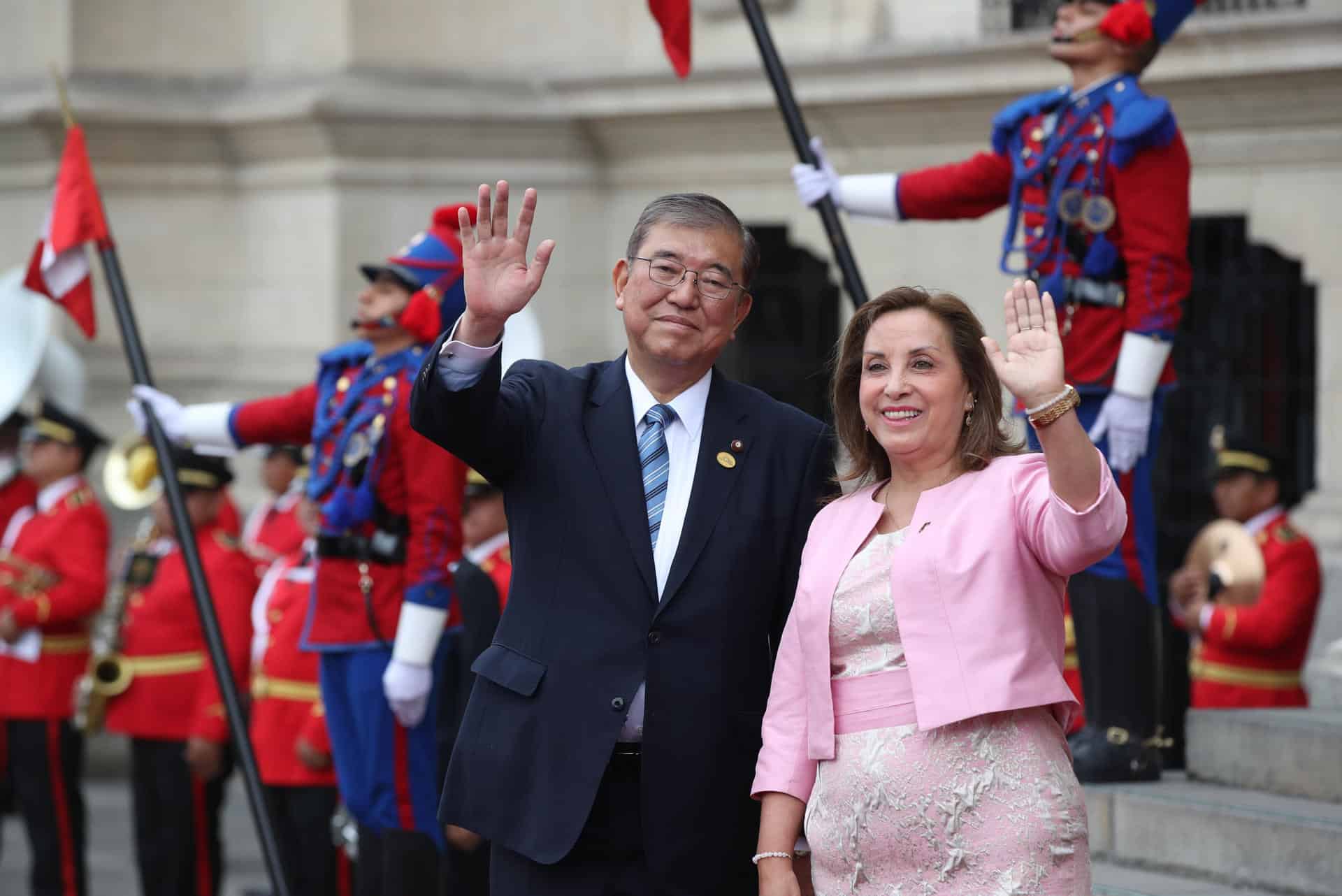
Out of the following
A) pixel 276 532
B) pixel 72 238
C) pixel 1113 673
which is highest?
pixel 72 238

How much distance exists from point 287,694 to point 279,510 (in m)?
1.69

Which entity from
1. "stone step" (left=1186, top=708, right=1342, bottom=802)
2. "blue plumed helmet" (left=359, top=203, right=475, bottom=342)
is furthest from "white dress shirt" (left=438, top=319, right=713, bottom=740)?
"blue plumed helmet" (left=359, top=203, right=475, bottom=342)

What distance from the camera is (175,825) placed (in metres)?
8.30

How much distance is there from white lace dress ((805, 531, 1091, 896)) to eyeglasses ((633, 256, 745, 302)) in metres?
0.56

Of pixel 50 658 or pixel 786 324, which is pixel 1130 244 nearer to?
pixel 50 658

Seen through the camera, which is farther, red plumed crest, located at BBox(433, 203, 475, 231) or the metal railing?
the metal railing

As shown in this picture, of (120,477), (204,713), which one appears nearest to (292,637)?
(204,713)

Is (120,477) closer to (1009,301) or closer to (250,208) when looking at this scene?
(250,208)

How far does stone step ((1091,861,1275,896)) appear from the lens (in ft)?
16.8

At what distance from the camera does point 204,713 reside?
8.12 meters

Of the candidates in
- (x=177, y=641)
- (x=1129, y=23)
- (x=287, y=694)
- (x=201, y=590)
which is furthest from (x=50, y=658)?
(x=1129, y=23)

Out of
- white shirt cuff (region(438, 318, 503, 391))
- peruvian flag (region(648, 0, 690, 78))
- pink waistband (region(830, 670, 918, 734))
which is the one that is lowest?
pink waistband (region(830, 670, 918, 734))

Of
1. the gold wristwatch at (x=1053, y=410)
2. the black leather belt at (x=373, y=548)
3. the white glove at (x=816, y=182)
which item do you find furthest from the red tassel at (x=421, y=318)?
the gold wristwatch at (x=1053, y=410)

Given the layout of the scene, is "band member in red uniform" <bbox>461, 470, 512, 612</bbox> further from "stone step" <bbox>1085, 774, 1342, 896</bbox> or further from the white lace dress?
the white lace dress
